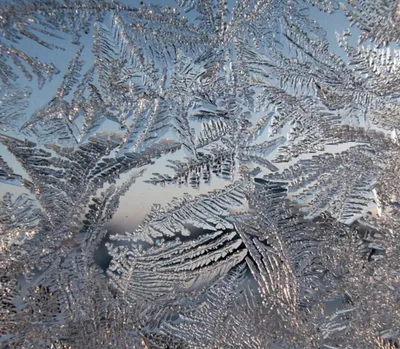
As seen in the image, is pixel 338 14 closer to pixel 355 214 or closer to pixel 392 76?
pixel 392 76

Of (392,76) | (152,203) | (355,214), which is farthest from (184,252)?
(392,76)

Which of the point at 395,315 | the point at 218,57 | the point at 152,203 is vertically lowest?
the point at 395,315

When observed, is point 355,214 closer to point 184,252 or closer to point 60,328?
point 184,252

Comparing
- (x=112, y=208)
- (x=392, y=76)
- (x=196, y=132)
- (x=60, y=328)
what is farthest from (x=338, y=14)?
(x=60, y=328)

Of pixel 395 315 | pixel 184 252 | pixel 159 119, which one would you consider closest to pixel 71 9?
pixel 159 119

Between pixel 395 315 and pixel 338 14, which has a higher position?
pixel 338 14

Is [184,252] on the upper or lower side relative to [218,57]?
lower
